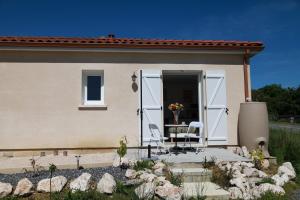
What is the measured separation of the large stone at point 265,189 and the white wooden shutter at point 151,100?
4080mm

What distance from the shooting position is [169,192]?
4.93 metres

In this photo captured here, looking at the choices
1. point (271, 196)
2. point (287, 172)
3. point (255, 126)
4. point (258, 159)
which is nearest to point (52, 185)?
point (271, 196)

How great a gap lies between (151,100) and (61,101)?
8.94ft

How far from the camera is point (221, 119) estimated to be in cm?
941

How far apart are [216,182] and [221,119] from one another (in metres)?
3.64

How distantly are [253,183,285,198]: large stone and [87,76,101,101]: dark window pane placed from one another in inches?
221

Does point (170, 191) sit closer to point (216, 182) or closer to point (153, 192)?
point (153, 192)

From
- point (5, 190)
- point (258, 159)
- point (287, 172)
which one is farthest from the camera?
point (258, 159)

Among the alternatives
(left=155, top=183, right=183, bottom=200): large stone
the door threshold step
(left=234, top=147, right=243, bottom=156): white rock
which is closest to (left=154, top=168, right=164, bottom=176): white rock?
the door threshold step

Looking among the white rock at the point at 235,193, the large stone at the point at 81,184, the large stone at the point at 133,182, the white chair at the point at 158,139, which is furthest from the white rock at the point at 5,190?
the white chair at the point at 158,139

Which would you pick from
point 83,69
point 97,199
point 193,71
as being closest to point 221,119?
point 193,71

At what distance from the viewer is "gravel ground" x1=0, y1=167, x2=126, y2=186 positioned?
5637 mm

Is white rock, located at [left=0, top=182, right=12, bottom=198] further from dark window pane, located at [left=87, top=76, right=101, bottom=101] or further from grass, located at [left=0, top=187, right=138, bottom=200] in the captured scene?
dark window pane, located at [left=87, top=76, right=101, bottom=101]

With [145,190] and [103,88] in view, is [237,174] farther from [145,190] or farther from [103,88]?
[103,88]
